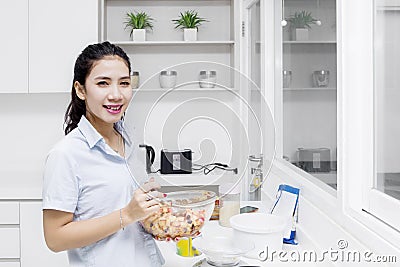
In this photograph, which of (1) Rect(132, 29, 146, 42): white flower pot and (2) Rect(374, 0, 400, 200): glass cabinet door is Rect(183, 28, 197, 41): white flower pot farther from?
(2) Rect(374, 0, 400, 200): glass cabinet door

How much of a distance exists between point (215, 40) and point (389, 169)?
97.1 inches

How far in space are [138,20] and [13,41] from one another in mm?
779

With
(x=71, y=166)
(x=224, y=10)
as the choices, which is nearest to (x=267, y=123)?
(x=71, y=166)

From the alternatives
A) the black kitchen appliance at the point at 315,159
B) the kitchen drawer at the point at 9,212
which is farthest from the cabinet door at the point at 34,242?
the black kitchen appliance at the point at 315,159

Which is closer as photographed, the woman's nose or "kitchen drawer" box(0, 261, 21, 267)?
the woman's nose

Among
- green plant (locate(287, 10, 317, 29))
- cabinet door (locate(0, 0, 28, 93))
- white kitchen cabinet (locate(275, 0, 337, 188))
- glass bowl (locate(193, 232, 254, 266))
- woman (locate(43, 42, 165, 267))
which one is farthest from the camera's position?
cabinet door (locate(0, 0, 28, 93))

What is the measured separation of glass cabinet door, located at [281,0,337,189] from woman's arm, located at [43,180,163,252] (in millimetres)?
730

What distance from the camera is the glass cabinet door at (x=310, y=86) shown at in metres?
1.80

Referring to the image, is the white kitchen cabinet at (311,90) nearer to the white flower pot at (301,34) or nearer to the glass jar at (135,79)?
the white flower pot at (301,34)

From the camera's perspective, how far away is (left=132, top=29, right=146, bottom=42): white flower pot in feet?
11.4

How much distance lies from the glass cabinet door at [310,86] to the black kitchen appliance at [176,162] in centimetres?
60

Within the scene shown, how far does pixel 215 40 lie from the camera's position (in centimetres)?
367

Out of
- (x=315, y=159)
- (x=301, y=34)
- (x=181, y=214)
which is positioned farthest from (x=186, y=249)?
(x=301, y=34)

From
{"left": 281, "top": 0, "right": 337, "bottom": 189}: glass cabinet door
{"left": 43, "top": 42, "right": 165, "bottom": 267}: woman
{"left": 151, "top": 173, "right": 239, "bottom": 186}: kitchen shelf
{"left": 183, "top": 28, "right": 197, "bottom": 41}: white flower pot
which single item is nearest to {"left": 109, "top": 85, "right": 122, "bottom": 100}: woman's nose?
{"left": 43, "top": 42, "right": 165, "bottom": 267}: woman
